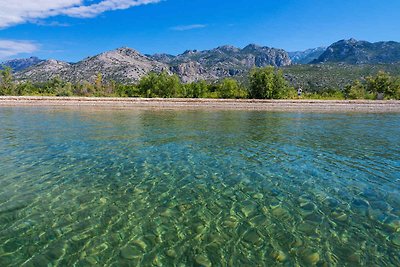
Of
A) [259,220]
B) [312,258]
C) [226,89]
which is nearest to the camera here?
[312,258]

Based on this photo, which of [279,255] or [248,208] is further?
[248,208]

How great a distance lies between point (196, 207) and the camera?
7.59 meters

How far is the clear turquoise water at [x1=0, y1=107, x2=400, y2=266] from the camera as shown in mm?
5469

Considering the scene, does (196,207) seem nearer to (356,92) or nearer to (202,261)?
(202,261)

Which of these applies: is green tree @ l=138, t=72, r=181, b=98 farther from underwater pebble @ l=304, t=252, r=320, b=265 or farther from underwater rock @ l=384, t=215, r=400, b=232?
underwater pebble @ l=304, t=252, r=320, b=265

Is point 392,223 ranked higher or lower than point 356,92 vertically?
lower

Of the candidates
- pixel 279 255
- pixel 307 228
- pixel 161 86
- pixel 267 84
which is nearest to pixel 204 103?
pixel 267 84

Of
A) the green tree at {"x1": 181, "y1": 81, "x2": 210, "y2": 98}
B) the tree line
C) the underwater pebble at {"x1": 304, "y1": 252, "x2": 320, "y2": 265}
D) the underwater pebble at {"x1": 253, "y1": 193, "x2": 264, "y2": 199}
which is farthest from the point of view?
the green tree at {"x1": 181, "y1": 81, "x2": 210, "y2": 98}

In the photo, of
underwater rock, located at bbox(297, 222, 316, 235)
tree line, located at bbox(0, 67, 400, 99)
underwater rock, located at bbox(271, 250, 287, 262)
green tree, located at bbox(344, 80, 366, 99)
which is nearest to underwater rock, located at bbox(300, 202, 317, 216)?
underwater rock, located at bbox(297, 222, 316, 235)

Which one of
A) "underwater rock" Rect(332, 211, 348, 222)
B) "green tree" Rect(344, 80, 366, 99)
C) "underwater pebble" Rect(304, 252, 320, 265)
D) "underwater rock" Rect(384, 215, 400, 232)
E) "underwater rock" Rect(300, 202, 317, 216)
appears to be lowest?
"underwater rock" Rect(384, 215, 400, 232)

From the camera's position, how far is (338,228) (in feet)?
21.6

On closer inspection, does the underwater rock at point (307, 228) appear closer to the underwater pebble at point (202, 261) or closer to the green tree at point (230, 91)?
the underwater pebble at point (202, 261)

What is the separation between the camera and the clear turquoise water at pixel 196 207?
5.47 meters

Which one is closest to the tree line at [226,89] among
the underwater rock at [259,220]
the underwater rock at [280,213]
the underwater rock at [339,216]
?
the underwater rock at [339,216]
